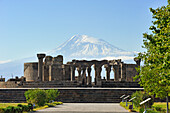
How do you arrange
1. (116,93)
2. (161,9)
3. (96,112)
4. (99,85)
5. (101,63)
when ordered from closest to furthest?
(161,9) → (96,112) → (116,93) → (99,85) → (101,63)

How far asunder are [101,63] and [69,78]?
770 cm

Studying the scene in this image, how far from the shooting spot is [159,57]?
21812 millimetres

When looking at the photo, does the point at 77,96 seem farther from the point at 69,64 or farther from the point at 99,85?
the point at 69,64

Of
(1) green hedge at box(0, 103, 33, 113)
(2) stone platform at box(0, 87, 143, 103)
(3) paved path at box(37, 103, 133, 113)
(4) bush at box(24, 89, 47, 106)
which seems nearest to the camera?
(1) green hedge at box(0, 103, 33, 113)

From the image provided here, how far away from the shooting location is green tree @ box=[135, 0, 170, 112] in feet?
67.8

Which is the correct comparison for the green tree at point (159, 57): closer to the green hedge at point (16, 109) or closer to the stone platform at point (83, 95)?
the green hedge at point (16, 109)

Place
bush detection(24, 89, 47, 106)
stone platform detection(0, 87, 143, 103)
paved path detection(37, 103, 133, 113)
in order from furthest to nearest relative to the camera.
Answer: stone platform detection(0, 87, 143, 103) → bush detection(24, 89, 47, 106) → paved path detection(37, 103, 133, 113)

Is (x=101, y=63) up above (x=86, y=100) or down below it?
above

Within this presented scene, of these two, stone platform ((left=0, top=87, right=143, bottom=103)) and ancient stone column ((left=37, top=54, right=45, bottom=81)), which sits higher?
ancient stone column ((left=37, top=54, right=45, bottom=81))

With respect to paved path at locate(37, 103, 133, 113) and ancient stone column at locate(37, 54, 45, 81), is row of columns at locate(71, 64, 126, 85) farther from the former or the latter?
paved path at locate(37, 103, 133, 113)

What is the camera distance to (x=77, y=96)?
164ft

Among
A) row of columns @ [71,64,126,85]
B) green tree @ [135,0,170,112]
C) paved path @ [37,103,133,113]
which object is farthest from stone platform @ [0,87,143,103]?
row of columns @ [71,64,126,85]

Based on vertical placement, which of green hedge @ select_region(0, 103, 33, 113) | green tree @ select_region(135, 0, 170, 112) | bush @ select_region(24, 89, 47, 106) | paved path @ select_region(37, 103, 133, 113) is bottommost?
paved path @ select_region(37, 103, 133, 113)

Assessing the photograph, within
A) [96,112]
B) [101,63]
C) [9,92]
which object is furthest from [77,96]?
[101,63]
